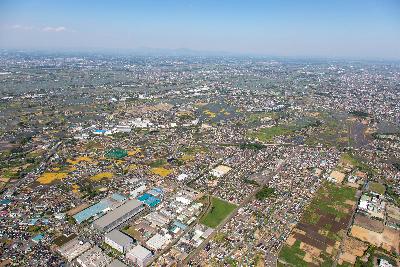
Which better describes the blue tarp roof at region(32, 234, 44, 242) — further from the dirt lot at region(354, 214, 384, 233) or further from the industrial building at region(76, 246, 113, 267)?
the dirt lot at region(354, 214, 384, 233)

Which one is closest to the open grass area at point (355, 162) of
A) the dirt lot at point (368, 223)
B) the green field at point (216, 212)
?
the dirt lot at point (368, 223)

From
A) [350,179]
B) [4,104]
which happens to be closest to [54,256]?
[350,179]

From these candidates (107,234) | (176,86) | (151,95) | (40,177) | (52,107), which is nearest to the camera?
(107,234)

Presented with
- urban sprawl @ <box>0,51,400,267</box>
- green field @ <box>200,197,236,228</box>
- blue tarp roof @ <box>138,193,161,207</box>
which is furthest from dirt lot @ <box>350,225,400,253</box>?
blue tarp roof @ <box>138,193,161,207</box>

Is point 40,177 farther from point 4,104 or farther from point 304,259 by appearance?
point 4,104

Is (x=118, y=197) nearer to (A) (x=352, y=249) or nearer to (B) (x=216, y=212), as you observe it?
(B) (x=216, y=212)
